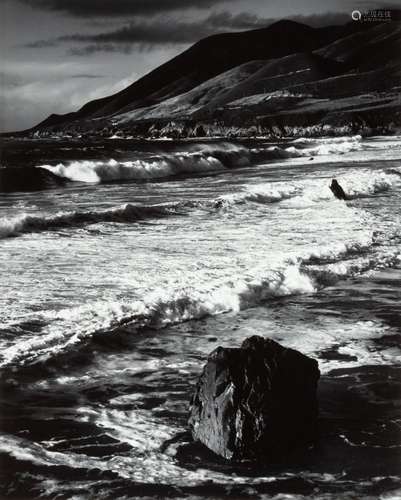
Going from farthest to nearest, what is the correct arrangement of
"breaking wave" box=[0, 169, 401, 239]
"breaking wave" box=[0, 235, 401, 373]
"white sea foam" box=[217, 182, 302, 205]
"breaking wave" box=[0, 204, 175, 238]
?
"white sea foam" box=[217, 182, 302, 205], "breaking wave" box=[0, 169, 401, 239], "breaking wave" box=[0, 204, 175, 238], "breaking wave" box=[0, 235, 401, 373]

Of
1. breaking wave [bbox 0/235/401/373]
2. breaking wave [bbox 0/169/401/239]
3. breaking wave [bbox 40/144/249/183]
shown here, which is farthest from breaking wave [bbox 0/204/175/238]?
breaking wave [bbox 40/144/249/183]

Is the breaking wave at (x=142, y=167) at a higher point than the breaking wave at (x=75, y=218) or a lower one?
higher

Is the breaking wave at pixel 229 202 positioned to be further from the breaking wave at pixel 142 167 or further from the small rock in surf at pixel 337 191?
the breaking wave at pixel 142 167

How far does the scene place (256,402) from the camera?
5.38 meters

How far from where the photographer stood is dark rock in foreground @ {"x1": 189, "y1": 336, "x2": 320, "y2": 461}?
5355 millimetres

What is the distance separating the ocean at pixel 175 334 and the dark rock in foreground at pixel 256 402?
14 centimetres

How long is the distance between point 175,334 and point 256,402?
3.39 m

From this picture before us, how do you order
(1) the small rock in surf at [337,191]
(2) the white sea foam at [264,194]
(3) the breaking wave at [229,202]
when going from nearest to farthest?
(3) the breaking wave at [229,202] → (2) the white sea foam at [264,194] → (1) the small rock in surf at [337,191]

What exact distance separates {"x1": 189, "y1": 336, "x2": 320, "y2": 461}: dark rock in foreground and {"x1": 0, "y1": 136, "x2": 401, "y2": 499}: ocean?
14cm

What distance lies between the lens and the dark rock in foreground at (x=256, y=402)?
211 inches

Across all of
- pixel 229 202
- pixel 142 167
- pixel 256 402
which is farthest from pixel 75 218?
pixel 142 167

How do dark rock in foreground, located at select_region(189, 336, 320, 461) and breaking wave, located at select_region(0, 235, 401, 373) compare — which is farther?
breaking wave, located at select_region(0, 235, 401, 373)

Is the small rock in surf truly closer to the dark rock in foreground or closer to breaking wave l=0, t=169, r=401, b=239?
breaking wave l=0, t=169, r=401, b=239

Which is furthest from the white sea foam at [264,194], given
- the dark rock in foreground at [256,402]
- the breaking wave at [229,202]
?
the dark rock in foreground at [256,402]
